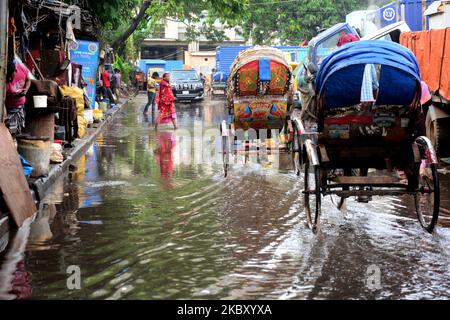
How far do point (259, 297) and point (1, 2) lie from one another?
5365 mm

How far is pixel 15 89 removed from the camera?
9039mm

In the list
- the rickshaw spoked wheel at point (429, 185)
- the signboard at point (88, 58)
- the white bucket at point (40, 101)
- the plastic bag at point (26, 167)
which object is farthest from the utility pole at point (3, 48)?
the signboard at point (88, 58)

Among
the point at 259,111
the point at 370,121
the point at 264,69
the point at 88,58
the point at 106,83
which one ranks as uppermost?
the point at 88,58

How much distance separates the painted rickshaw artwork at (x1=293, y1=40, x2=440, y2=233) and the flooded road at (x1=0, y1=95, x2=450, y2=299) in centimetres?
56

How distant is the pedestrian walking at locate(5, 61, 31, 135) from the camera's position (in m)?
8.88

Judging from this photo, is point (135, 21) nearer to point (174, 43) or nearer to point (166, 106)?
point (166, 106)

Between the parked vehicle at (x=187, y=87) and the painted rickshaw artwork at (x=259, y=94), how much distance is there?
24.1 meters

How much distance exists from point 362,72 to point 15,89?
517cm

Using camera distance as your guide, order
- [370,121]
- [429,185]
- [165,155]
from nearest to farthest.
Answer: [370,121]
[429,185]
[165,155]

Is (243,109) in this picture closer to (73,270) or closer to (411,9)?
(73,270)

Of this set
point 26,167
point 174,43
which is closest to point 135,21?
point 26,167

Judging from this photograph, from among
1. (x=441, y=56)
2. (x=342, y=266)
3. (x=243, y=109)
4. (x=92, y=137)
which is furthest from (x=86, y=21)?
(x=342, y=266)

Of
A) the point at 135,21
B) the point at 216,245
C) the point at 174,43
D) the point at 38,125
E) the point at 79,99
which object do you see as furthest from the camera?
the point at 174,43

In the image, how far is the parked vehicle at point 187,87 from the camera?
3519 cm
